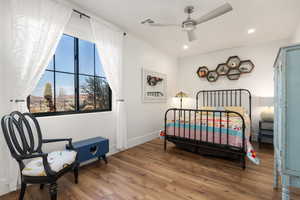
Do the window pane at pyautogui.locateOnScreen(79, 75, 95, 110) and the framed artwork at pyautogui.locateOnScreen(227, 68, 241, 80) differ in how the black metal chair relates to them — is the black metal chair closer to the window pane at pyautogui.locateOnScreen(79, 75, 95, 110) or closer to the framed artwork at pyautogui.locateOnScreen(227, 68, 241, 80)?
the window pane at pyautogui.locateOnScreen(79, 75, 95, 110)

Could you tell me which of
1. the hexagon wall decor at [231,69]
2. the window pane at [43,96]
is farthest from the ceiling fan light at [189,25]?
the hexagon wall decor at [231,69]

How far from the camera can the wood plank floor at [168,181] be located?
1622 millimetres

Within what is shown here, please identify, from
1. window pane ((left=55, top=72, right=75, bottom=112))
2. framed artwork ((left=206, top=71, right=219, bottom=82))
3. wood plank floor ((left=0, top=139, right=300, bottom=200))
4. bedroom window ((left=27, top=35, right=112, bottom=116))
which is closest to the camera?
wood plank floor ((left=0, top=139, right=300, bottom=200))

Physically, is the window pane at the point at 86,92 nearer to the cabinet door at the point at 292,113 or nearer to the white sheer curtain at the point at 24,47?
the white sheer curtain at the point at 24,47

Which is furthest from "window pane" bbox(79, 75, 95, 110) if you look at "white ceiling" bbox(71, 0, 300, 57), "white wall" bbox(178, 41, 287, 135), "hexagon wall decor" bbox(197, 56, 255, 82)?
"hexagon wall decor" bbox(197, 56, 255, 82)

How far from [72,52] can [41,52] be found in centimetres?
59

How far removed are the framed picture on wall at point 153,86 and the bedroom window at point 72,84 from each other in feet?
3.46

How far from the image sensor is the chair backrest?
1.35 m

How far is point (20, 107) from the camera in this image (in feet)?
5.51

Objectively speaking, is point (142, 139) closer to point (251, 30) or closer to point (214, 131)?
point (214, 131)

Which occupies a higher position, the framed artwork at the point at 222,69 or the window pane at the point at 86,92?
the framed artwork at the point at 222,69

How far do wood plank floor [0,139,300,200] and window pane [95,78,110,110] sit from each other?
107cm

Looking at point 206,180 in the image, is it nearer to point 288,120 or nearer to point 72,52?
point 288,120

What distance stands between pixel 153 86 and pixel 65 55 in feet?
7.48
